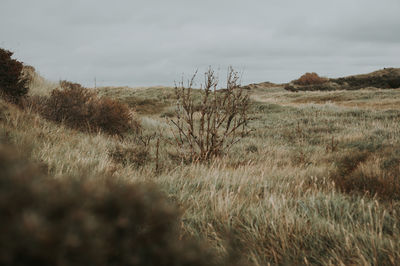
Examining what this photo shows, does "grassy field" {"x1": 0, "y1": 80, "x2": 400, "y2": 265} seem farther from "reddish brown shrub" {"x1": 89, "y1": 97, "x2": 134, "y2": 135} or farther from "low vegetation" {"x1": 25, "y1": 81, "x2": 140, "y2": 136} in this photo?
"reddish brown shrub" {"x1": 89, "y1": 97, "x2": 134, "y2": 135}

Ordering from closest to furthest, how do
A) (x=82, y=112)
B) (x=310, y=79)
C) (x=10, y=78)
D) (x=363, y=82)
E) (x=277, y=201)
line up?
(x=277, y=201)
(x=10, y=78)
(x=82, y=112)
(x=363, y=82)
(x=310, y=79)

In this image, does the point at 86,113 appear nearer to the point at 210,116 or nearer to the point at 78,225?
the point at 210,116

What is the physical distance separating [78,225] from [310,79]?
2318 inches

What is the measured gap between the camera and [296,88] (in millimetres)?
48312

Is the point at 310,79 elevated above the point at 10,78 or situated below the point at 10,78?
above

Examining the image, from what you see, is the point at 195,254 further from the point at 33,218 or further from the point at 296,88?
the point at 296,88

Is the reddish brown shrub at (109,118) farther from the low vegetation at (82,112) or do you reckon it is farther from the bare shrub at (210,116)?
the bare shrub at (210,116)

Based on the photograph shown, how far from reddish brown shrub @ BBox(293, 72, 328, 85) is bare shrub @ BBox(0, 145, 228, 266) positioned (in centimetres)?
5721

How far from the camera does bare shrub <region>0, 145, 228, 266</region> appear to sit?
0.60 m

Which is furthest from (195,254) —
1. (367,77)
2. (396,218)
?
(367,77)

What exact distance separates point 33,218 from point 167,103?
23.9 meters

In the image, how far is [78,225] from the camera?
26.7 inches

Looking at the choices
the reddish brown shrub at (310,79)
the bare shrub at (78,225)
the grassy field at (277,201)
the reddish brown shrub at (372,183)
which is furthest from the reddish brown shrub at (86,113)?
the reddish brown shrub at (310,79)

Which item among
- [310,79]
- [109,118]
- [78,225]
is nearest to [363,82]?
[310,79]
